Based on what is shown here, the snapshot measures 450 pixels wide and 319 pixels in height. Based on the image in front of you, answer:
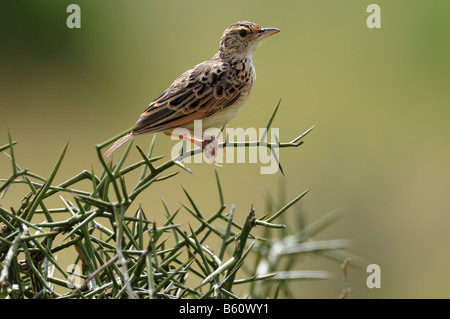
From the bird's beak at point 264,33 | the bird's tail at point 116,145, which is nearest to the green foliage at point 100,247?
the bird's tail at point 116,145

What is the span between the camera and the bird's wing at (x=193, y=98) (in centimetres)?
304

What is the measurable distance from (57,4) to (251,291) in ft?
23.9

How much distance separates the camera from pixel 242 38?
3.95 metres

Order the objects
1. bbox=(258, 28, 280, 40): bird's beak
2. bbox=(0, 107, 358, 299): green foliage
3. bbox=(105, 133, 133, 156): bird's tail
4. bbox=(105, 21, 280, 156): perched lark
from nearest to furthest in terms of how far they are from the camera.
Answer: bbox=(0, 107, 358, 299): green foliage, bbox=(105, 133, 133, 156): bird's tail, bbox=(105, 21, 280, 156): perched lark, bbox=(258, 28, 280, 40): bird's beak

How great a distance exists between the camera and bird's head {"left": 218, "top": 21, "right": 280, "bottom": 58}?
12.8ft

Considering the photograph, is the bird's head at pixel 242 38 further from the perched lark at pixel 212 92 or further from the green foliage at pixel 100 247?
the green foliage at pixel 100 247

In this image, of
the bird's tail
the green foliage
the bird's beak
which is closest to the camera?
the green foliage

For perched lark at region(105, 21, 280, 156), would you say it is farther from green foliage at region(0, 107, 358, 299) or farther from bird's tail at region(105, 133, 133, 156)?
green foliage at region(0, 107, 358, 299)

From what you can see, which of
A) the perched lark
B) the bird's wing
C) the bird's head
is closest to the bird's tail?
the perched lark

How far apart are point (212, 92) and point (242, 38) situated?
59cm

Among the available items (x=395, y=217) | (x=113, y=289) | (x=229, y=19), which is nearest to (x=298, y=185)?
(x=395, y=217)

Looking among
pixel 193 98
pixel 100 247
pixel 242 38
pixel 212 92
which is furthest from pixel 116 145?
pixel 100 247

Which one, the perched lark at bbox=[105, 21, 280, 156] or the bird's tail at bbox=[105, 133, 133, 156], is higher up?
the perched lark at bbox=[105, 21, 280, 156]

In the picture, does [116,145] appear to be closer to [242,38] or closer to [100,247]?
[242,38]
